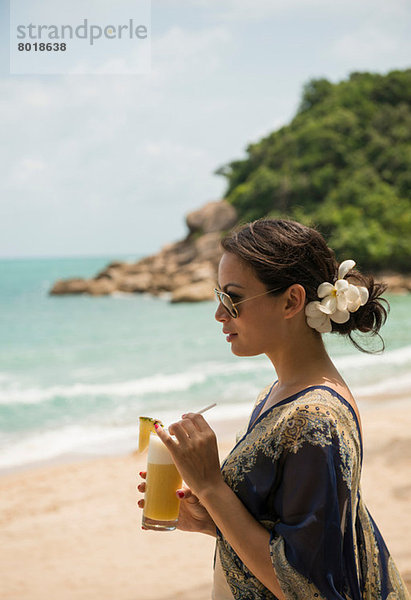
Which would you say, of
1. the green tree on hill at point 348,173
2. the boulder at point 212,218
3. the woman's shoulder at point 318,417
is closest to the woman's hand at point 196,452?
the woman's shoulder at point 318,417

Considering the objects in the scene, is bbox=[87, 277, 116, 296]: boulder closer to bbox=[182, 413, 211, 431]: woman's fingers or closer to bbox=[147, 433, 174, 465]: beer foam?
bbox=[147, 433, 174, 465]: beer foam

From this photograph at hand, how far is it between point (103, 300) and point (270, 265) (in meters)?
35.5

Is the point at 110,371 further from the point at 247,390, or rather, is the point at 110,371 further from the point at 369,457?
the point at 369,457

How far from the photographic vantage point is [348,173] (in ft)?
132

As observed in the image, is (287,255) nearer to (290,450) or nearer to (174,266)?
(290,450)

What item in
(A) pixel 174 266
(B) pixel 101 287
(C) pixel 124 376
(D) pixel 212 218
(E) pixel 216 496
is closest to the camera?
(E) pixel 216 496

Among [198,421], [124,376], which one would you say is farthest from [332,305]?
[124,376]

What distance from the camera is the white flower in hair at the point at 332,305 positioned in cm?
183

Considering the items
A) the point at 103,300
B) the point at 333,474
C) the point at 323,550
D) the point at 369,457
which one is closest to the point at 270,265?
the point at 333,474

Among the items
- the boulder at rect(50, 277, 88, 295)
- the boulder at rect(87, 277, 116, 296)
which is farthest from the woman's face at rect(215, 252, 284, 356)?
the boulder at rect(50, 277, 88, 295)

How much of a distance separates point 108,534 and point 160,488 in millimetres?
4565

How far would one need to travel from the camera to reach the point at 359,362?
582 inches

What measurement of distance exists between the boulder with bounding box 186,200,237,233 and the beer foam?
3775 cm

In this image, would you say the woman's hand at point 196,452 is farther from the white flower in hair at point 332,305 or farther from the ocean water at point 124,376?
the ocean water at point 124,376
